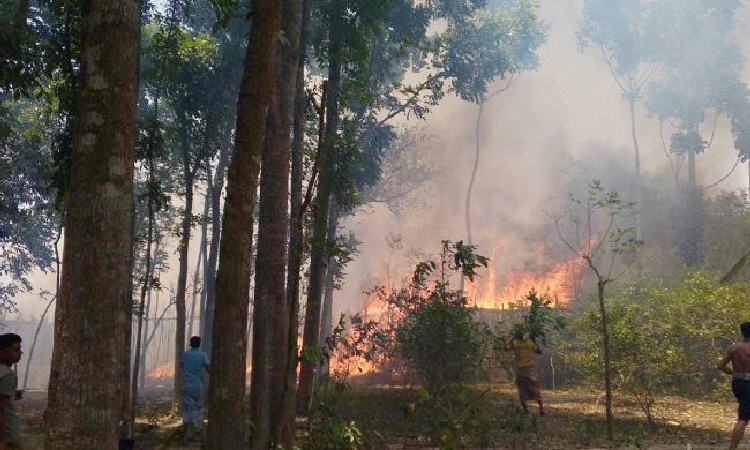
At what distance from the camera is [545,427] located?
1247 centimetres

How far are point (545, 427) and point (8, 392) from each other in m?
9.68

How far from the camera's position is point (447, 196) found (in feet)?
191

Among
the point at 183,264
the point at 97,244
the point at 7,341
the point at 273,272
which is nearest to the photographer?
the point at 97,244

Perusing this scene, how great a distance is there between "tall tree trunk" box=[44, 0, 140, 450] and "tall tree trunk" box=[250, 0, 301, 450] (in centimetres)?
326

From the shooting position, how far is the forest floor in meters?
10.3

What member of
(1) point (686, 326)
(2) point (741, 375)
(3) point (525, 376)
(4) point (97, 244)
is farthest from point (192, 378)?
(1) point (686, 326)

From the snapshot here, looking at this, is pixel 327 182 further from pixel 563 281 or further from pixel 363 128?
pixel 563 281

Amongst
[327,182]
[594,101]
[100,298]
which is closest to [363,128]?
[327,182]

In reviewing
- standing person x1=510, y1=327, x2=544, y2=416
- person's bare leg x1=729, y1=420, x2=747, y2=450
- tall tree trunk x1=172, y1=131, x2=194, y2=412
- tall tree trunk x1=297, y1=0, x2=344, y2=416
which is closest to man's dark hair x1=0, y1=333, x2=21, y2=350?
tall tree trunk x1=297, y1=0, x2=344, y2=416

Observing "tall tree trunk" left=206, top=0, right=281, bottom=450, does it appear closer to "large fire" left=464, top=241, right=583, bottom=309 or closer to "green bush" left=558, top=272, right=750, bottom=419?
"green bush" left=558, top=272, right=750, bottom=419

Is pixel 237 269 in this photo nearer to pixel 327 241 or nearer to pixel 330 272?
pixel 327 241

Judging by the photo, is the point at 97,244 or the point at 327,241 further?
the point at 327,241

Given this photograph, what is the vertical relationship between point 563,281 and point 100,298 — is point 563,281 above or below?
above

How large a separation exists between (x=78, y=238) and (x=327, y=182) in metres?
10.4
